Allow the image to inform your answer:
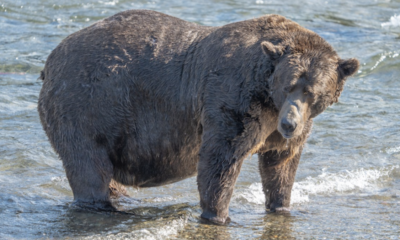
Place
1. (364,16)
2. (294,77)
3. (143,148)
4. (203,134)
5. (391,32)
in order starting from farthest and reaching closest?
(364,16), (391,32), (143,148), (203,134), (294,77)

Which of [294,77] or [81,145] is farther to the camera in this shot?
[81,145]

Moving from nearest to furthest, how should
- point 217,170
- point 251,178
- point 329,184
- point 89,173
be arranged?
point 217,170, point 89,173, point 329,184, point 251,178

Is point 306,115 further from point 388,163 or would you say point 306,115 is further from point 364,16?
point 364,16

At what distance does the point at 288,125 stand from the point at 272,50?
2.51 feet

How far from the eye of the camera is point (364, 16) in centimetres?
1814

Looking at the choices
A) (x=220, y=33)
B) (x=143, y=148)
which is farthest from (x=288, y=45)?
(x=143, y=148)

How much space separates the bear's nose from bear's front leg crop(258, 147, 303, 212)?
1.18 metres

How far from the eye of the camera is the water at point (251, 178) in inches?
258

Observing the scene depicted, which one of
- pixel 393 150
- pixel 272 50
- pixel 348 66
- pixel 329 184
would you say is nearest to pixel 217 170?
pixel 272 50

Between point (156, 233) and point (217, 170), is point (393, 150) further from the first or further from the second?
point (156, 233)

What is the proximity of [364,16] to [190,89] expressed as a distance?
1275 centimetres

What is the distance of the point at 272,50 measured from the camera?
19.5 feet

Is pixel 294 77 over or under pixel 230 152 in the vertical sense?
Answer: over

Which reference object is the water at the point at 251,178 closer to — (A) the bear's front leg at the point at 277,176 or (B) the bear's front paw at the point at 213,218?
(B) the bear's front paw at the point at 213,218
